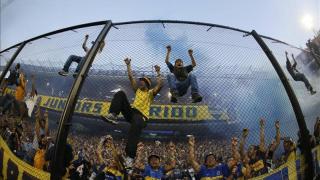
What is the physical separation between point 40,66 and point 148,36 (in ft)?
7.14

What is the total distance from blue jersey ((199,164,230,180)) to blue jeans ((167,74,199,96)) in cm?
127

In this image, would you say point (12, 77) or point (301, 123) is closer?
point (301, 123)

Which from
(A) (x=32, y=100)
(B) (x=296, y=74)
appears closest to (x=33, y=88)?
(A) (x=32, y=100)

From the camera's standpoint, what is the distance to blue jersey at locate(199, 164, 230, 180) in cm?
480

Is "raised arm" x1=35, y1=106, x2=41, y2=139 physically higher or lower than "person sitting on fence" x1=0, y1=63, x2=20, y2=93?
lower

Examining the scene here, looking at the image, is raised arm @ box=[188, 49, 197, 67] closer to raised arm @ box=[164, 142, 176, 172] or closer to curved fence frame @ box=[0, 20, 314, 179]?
curved fence frame @ box=[0, 20, 314, 179]

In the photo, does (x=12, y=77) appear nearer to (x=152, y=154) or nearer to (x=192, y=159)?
(x=152, y=154)

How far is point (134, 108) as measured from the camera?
454cm

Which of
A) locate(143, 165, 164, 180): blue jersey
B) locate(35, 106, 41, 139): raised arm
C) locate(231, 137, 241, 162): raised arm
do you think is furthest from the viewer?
locate(35, 106, 41, 139): raised arm

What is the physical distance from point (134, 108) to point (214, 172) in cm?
167

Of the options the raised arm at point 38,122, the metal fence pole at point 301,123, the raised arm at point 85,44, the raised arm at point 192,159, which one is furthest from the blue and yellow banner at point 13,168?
the metal fence pole at point 301,123

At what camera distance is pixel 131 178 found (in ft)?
14.7

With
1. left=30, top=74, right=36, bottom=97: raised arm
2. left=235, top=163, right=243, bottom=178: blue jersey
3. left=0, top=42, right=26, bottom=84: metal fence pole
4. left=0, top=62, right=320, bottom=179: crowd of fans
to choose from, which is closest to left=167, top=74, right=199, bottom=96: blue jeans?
left=0, top=62, right=320, bottom=179: crowd of fans

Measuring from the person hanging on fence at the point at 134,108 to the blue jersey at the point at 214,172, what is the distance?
47.8 inches
